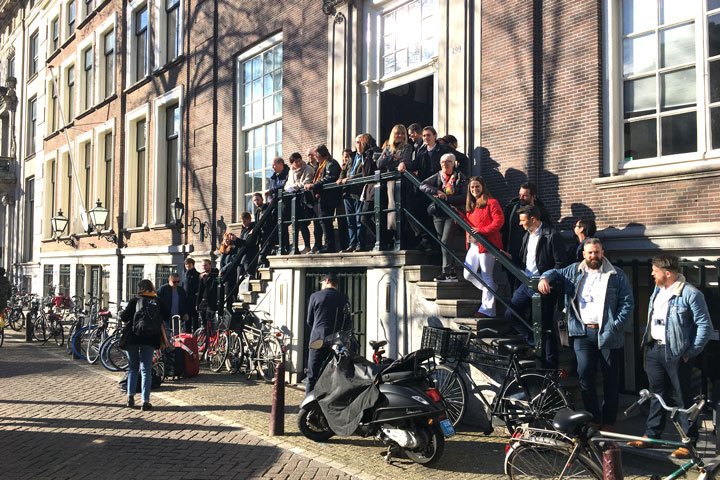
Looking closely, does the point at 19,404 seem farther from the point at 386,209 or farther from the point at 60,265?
the point at 60,265

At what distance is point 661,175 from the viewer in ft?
22.8

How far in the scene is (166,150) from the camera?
17344 mm

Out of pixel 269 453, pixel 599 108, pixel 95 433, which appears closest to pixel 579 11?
pixel 599 108

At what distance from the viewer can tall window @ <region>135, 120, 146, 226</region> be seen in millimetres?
18766

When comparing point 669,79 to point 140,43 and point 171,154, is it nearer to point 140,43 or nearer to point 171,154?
point 171,154

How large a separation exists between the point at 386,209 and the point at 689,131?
3.55 m

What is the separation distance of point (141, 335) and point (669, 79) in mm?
6865

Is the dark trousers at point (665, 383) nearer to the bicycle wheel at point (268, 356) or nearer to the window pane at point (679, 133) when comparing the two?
the window pane at point (679, 133)

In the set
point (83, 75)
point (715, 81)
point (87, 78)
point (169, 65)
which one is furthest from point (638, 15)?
point (83, 75)

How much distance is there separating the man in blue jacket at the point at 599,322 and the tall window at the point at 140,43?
629 inches

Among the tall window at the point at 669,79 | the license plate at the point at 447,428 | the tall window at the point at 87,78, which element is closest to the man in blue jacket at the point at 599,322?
the license plate at the point at 447,428

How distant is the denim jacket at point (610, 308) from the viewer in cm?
560

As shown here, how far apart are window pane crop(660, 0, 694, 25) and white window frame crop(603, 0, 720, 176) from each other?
125 millimetres

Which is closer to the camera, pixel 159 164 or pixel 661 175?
pixel 661 175
